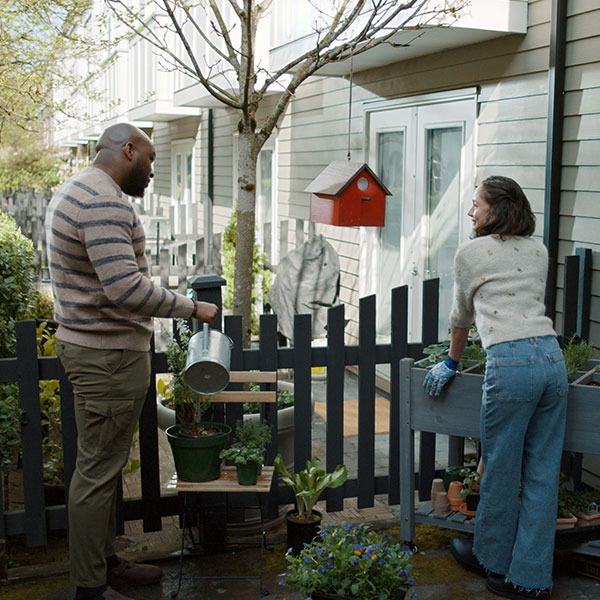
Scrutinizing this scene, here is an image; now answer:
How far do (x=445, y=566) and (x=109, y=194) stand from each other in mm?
2360

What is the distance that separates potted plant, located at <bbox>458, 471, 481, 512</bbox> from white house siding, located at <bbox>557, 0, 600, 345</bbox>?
1.45 meters

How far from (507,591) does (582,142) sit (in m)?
2.79

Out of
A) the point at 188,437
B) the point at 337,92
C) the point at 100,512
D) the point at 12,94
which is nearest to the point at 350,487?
the point at 188,437

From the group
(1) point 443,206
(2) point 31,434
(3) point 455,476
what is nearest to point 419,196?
(1) point 443,206

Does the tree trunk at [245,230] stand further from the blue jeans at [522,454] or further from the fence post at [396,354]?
the blue jeans at [522,454]

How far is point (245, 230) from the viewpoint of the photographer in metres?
4.79

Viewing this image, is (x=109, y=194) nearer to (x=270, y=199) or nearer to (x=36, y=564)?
(x=36, y=564)

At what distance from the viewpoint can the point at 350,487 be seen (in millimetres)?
4234

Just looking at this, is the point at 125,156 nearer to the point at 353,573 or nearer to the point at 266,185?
the point at 353,573

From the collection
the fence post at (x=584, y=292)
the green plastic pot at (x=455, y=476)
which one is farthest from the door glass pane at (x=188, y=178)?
the green plastic pot at (x=455, y=476)

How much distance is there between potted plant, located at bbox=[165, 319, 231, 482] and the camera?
11.5ft

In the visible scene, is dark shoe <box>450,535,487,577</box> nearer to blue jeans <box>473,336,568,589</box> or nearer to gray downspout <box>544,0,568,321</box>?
blue jeans <box>473,336,568,589</box>

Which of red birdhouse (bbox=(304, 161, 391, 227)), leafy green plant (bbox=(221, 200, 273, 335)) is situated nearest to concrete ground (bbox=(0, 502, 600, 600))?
red birdhouse (bbox=(304, 161, 391, 227))

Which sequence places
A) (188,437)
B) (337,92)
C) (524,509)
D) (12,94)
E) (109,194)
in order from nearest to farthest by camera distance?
1. (109,194)
2. (524,509)
3. (188,437)
4. (337,92)
5. (12,94)
